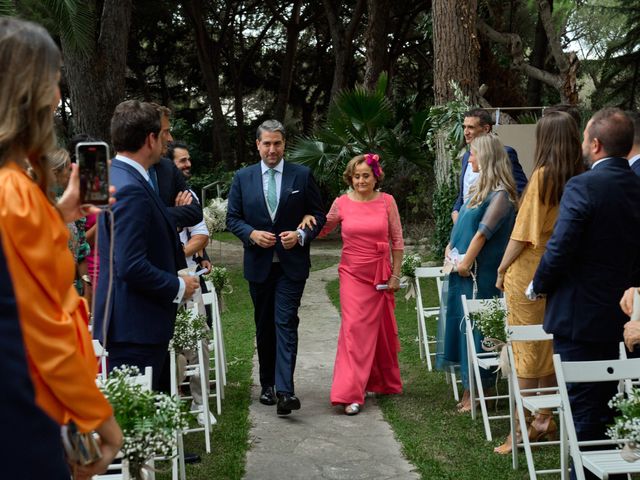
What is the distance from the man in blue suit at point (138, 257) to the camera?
4465mm

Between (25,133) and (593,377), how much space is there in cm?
318

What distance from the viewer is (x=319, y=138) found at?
16.9 meters

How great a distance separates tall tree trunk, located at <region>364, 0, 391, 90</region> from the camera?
21.5 meters

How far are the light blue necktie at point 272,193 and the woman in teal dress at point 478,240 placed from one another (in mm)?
1557

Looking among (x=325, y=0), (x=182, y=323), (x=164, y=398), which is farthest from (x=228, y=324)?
(x=325, y=0)

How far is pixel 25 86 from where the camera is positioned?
237 cm

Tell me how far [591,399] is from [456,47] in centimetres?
941

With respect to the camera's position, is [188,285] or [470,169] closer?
[188,285]

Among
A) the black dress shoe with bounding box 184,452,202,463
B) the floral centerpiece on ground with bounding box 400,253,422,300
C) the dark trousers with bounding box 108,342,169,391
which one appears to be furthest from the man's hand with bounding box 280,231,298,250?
the dark trousers with bounding box 108,342,169,391

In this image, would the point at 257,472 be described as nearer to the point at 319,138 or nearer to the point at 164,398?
the point at 164,398

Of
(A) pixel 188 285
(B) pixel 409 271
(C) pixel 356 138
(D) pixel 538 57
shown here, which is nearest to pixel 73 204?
(A) pixel 188 285

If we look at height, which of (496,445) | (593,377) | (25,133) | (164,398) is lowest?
(496,445)

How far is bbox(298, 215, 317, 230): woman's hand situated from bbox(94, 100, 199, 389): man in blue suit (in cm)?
287

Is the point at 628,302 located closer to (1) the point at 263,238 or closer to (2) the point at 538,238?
(2) the point at 538,238
